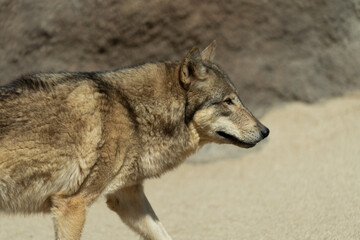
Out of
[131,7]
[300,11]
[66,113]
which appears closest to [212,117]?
[66,113]

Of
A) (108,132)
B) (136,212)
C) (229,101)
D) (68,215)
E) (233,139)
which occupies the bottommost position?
(136,212)

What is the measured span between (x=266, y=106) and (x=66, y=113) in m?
6.38

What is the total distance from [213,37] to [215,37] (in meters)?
0.05

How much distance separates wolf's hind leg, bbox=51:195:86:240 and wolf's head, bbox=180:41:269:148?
4.56 ft

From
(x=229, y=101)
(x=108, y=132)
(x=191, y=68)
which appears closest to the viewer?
(x=108, y=132)

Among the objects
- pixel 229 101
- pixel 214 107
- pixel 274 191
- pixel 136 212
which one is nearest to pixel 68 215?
pixel 136 212

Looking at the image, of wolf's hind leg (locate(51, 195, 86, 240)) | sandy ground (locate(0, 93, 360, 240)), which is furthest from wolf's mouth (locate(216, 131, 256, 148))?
wolf's hind leg (locate(51, 195, 86, 240))

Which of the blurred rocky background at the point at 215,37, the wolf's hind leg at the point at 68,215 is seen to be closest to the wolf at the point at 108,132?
the wolf's hind leg at the point at 68,215

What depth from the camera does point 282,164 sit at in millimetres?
9547

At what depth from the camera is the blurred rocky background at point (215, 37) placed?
9.90 metres

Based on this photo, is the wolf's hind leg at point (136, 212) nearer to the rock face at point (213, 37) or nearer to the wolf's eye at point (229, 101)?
the wolf's eye at point (229, 101)

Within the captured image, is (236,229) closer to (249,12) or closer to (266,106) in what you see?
(266,106)

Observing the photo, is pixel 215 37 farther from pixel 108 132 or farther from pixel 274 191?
pixel 108 132

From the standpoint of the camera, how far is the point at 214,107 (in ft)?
18.1
